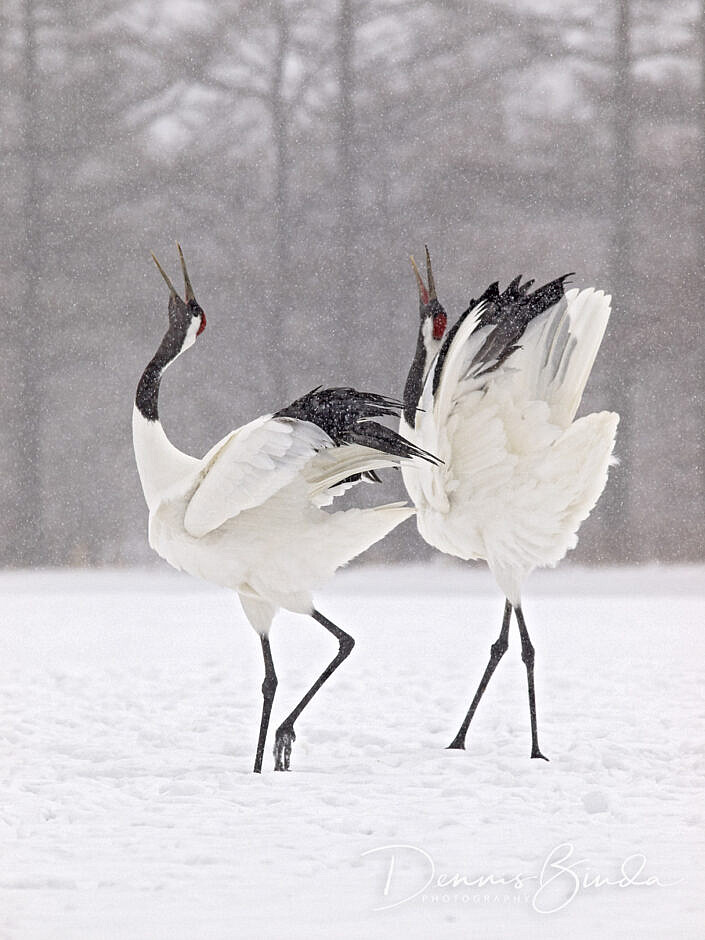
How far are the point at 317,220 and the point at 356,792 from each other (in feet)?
17.1

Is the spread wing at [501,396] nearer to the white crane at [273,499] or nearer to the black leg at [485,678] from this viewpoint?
the white crane at [273,499]

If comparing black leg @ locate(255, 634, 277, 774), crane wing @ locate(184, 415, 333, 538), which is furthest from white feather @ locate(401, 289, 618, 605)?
black leg @ locate(255, 634, 277, 774)

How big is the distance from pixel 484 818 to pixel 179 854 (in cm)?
69

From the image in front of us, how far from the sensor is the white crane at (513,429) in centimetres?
288

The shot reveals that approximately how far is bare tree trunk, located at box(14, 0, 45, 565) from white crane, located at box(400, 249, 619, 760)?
16.6 ft

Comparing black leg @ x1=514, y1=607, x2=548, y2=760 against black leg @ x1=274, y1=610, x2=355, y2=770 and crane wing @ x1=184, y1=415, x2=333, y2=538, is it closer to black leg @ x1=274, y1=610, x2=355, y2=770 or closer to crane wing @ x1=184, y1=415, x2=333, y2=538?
black leg @ x1=274, y1=610, x2=355, y2=770

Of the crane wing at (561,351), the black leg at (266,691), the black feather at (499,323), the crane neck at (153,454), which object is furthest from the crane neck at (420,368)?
the black leg at (266,691)

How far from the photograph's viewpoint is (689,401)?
7508 mm

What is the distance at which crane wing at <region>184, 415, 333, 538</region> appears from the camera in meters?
2.70

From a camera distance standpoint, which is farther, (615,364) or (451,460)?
(615,364)

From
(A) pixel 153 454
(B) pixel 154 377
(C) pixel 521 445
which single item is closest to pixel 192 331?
(B) pixel 154 377

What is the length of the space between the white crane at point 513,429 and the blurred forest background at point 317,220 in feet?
14.0

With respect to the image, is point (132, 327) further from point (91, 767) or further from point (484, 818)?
point (484, 818)

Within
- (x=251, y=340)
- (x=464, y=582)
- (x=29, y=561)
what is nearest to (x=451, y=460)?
(x=464, y=582)
